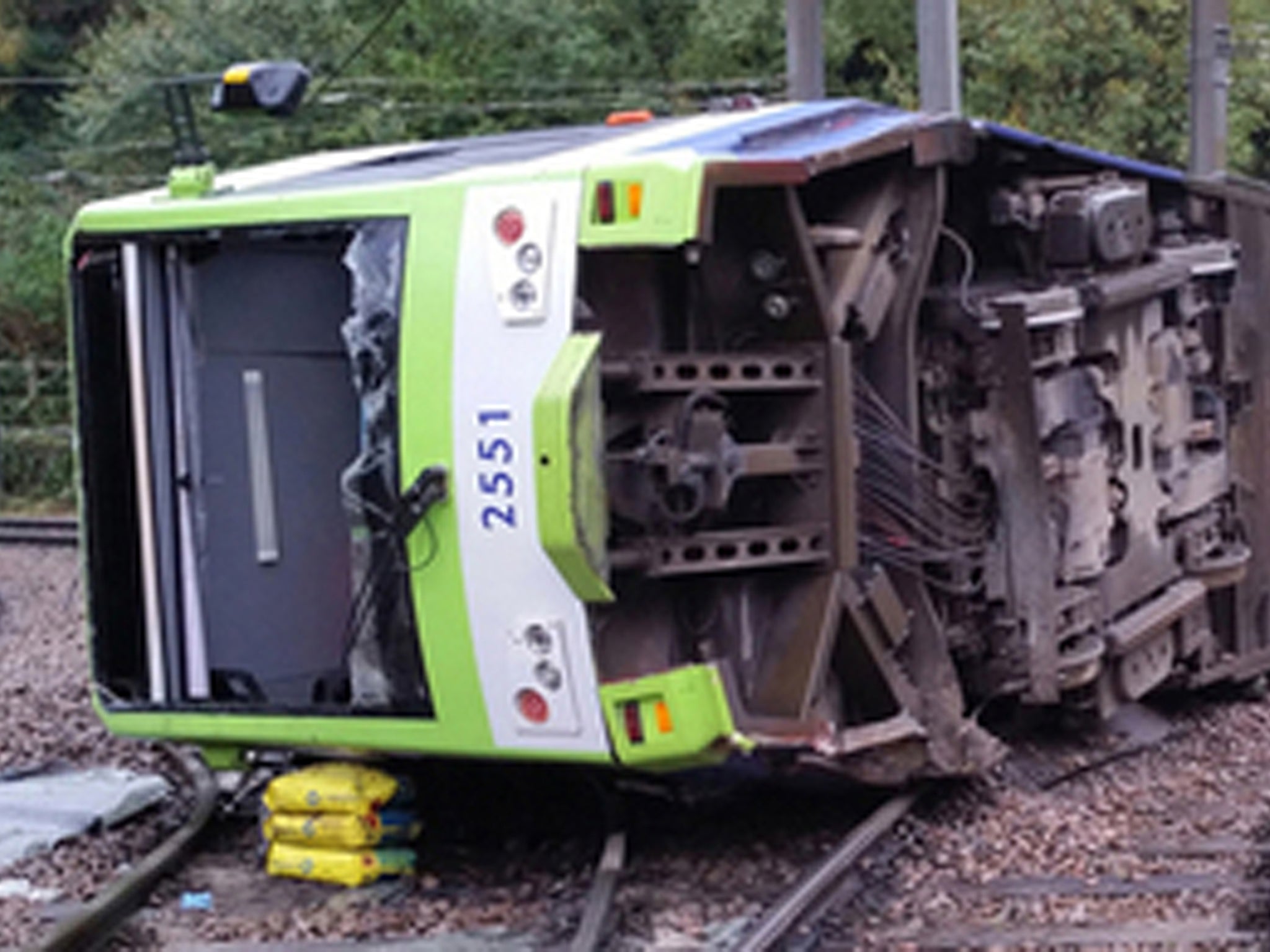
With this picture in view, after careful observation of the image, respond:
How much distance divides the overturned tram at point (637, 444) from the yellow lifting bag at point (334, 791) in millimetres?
179

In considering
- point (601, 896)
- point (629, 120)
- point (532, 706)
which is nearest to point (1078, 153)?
point (629, 120)

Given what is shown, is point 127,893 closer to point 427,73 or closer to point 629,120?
point 629,120

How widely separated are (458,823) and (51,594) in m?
9.85

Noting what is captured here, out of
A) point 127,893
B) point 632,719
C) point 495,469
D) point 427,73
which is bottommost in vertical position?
point 127,893

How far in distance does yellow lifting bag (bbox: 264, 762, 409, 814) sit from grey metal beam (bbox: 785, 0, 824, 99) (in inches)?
340

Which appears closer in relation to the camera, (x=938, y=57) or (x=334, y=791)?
(x=334, y=791)

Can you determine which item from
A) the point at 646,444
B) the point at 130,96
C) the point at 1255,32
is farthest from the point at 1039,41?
the point at 646,444

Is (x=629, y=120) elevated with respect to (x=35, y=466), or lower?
elevated

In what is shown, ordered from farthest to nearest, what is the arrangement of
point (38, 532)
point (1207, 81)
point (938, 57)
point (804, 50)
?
point (38, 532) → point (1207, 81) → point (804, 50) → point (938, 57)

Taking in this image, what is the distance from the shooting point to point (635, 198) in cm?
Answer: 606

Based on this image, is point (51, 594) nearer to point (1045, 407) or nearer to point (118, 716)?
point (118, 716)

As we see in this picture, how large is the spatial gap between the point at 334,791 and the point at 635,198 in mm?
2378

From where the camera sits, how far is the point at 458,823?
793 cm

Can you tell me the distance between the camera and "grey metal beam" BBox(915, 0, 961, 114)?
14.2 meters
